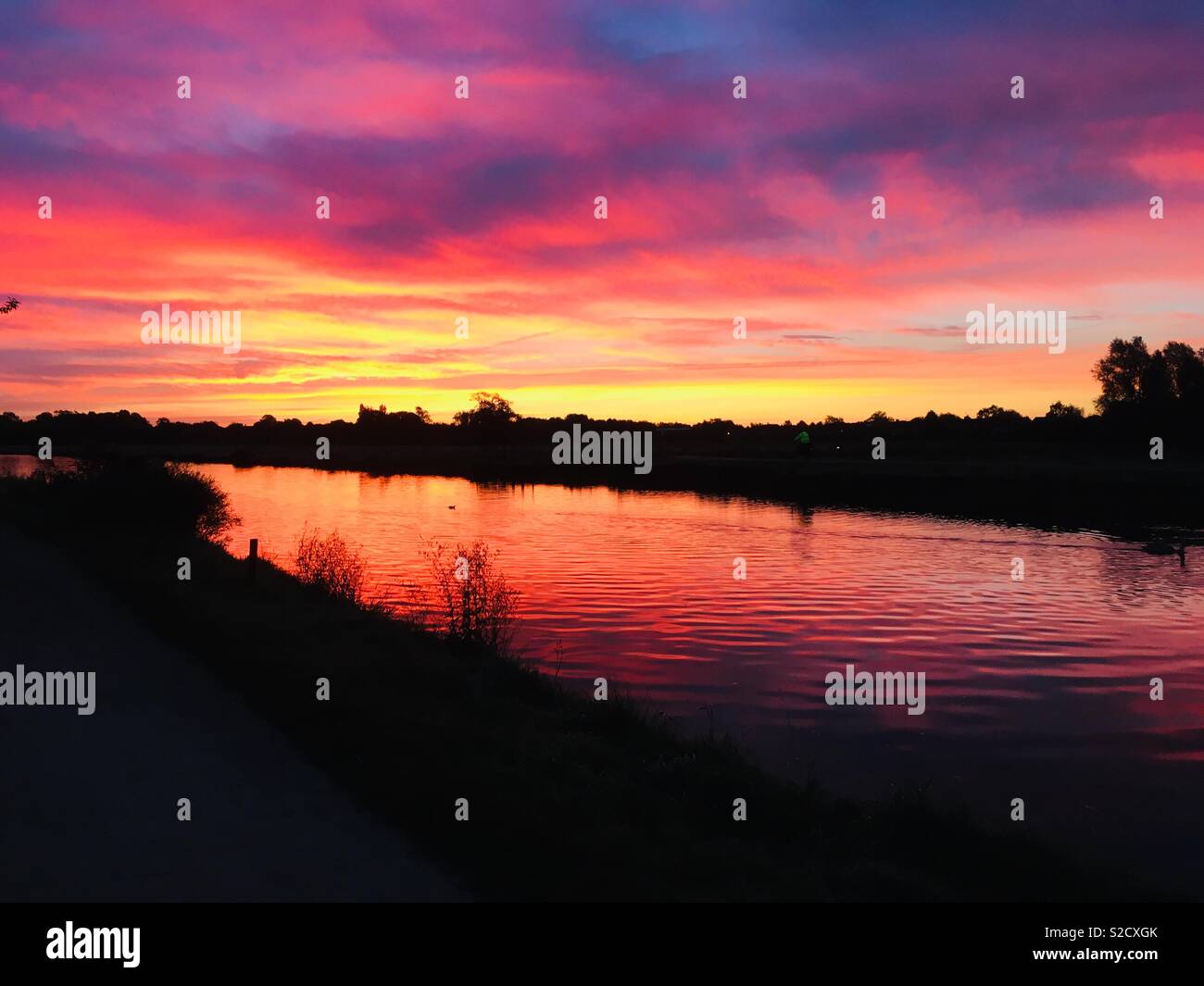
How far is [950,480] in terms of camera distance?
3031 inches

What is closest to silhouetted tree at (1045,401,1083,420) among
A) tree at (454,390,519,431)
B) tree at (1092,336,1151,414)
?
tree at (1092,336,1151,414)

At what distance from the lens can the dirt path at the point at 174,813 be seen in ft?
25.4

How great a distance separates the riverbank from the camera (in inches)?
2095

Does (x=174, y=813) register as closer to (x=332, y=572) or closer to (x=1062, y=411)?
(x=332, y=572)

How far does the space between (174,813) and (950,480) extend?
7453cm

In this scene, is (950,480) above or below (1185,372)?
below

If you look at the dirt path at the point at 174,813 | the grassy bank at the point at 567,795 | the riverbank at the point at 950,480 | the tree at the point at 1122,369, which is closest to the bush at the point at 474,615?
the grassy bank at the point at 567,795

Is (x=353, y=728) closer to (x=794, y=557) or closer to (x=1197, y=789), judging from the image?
(x=1197, y=789)

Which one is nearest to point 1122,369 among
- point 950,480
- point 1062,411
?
point 1062,411

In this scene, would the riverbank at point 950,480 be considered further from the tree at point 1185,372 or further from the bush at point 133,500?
the tree at point 1185,372

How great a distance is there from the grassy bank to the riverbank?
2300 centimetres

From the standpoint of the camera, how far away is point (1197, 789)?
510 inches

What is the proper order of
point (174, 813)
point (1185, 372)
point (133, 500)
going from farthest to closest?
point (1185, 372), point (133, 500), point (174, 813)
